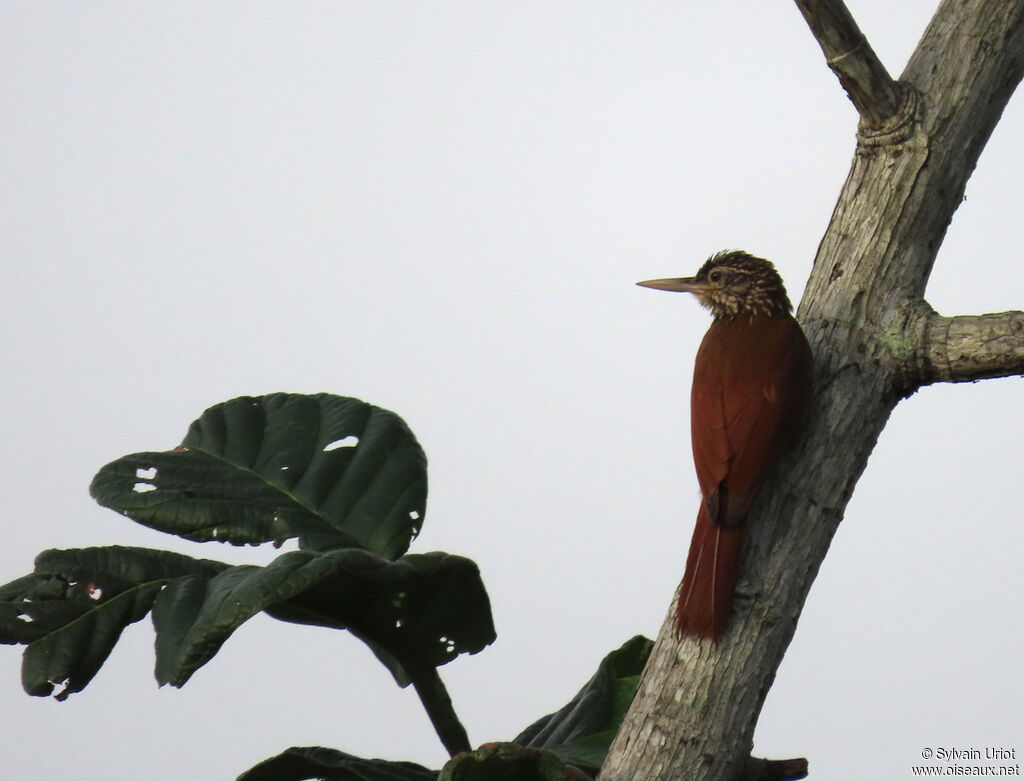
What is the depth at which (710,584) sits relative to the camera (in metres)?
1.87

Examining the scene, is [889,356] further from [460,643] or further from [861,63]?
[460,643]

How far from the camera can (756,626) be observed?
74.4 inches

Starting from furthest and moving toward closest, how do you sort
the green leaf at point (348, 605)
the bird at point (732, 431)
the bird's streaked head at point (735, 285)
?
the bird's streaked head at point (735, 285) < the bird at point (732, 431) < the green leaf at point (348, 605)

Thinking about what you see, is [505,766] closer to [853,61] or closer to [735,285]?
[735,285]

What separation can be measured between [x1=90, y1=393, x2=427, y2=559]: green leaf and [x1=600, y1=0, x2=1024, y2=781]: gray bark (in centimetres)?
63

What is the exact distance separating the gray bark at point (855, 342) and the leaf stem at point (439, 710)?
0.43 meters

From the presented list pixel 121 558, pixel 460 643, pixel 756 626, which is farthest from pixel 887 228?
pixel 121 558

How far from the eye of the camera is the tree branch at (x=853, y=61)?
1.94 meters

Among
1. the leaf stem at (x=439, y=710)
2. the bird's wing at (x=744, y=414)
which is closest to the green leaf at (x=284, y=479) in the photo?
the leaf stem at (x=439, y=710)

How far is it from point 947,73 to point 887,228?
31 centimetres

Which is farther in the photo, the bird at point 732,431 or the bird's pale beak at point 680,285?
the bird's pale beak at point 680,285

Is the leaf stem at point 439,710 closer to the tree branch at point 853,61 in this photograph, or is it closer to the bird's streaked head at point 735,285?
the bird's streaked head at point 735,285

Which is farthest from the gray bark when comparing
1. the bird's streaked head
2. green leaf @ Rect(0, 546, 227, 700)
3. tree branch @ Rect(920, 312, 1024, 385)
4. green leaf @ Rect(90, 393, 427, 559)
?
green leaf @ Rect(0, 546, 227, 700)

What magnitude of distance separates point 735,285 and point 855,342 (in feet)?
1.67
